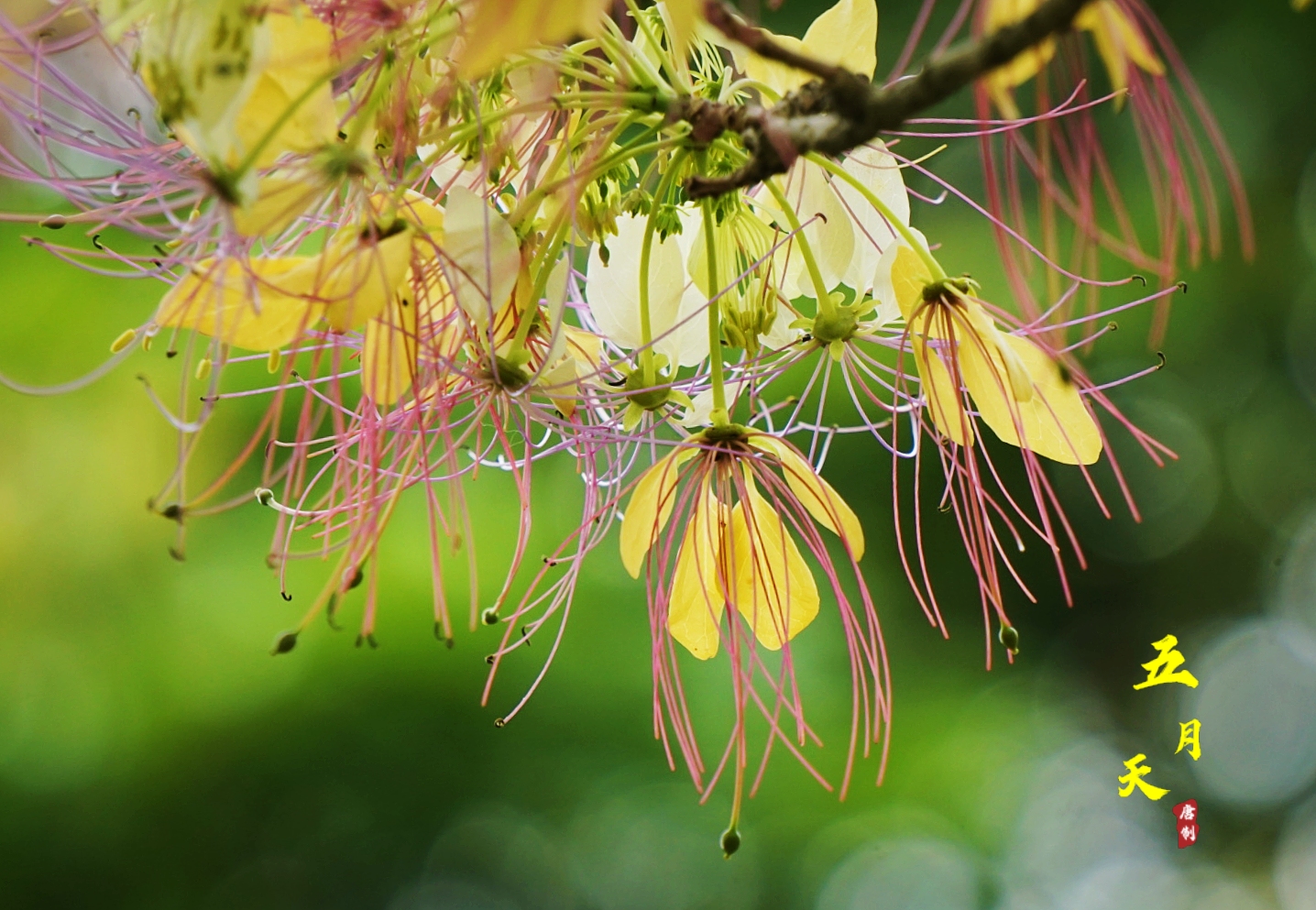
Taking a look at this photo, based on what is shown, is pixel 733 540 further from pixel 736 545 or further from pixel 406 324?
pixel 406 324

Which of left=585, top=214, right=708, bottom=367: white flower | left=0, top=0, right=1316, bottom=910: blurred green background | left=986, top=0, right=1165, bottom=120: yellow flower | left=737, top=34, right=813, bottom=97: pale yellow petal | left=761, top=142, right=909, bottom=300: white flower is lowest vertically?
left=0, top=0, right=1316, bottom=910: blurred green background

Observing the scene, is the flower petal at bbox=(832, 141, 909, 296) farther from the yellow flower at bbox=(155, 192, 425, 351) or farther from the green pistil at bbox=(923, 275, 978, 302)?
the yellow flower at bbox=(155, 192, 425, 351)

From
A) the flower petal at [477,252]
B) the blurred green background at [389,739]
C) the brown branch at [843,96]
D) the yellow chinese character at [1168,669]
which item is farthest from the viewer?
the blurred green background at [389,739]

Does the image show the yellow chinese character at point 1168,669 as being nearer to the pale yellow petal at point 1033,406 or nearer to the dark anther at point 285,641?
the pale yellow petal at point 1033,406

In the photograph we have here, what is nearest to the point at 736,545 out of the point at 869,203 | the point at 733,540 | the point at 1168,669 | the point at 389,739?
the point at 733,540

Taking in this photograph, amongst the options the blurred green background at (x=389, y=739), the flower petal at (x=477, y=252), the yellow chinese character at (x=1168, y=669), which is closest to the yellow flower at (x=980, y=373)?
the flower petal at (x=477, y=252)

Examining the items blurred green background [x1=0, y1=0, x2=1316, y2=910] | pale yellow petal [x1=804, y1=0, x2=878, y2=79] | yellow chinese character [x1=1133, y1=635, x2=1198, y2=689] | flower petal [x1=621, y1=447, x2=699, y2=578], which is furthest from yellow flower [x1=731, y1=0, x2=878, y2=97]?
blurred green background [x1=0, y1=0, x2=1316, y2=910]
